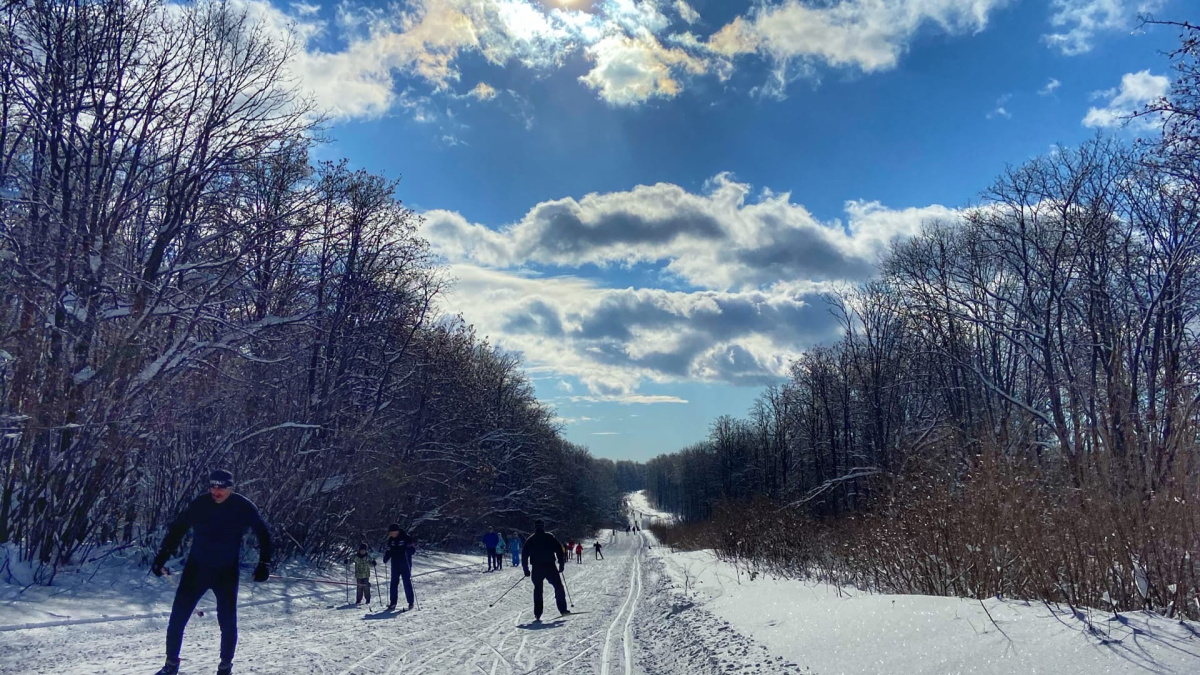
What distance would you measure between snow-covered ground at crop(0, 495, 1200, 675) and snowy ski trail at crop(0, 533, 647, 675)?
3cm

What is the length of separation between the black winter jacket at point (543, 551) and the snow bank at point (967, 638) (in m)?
4.43

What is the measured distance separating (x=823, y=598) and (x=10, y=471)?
12.8 m

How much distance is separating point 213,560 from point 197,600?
36 cm

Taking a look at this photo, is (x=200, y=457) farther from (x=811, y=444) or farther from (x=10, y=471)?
(x=811, y=444)

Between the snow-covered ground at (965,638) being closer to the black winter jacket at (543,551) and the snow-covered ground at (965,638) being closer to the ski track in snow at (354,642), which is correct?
the ski track in snow at (354,642)

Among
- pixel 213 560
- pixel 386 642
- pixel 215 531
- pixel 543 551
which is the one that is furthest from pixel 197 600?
→ pixel 543 551

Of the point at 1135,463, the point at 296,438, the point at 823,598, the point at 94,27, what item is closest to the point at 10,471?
the point at 94,27

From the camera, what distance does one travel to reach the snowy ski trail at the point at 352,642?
728 centimetres

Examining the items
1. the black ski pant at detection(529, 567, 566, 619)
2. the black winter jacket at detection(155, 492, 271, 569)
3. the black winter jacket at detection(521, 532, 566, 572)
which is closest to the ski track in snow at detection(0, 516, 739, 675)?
the black ski pant at detection(529, 567, 566, 619)

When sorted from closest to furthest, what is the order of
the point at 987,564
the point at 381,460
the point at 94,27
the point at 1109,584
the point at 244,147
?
the point at 1109,584 < the point at 987,564 < the point at 94,27 < the point at 244,147 < the point at 381,460

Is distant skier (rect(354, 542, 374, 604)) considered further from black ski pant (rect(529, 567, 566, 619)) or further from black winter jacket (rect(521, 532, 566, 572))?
black ski pant (rect(529, 567, 566, 619))

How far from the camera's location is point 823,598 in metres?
9.49

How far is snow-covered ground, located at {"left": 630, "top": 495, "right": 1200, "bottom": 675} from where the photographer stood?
15.6 feet

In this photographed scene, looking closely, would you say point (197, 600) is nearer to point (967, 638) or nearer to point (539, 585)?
point (967, 638)
